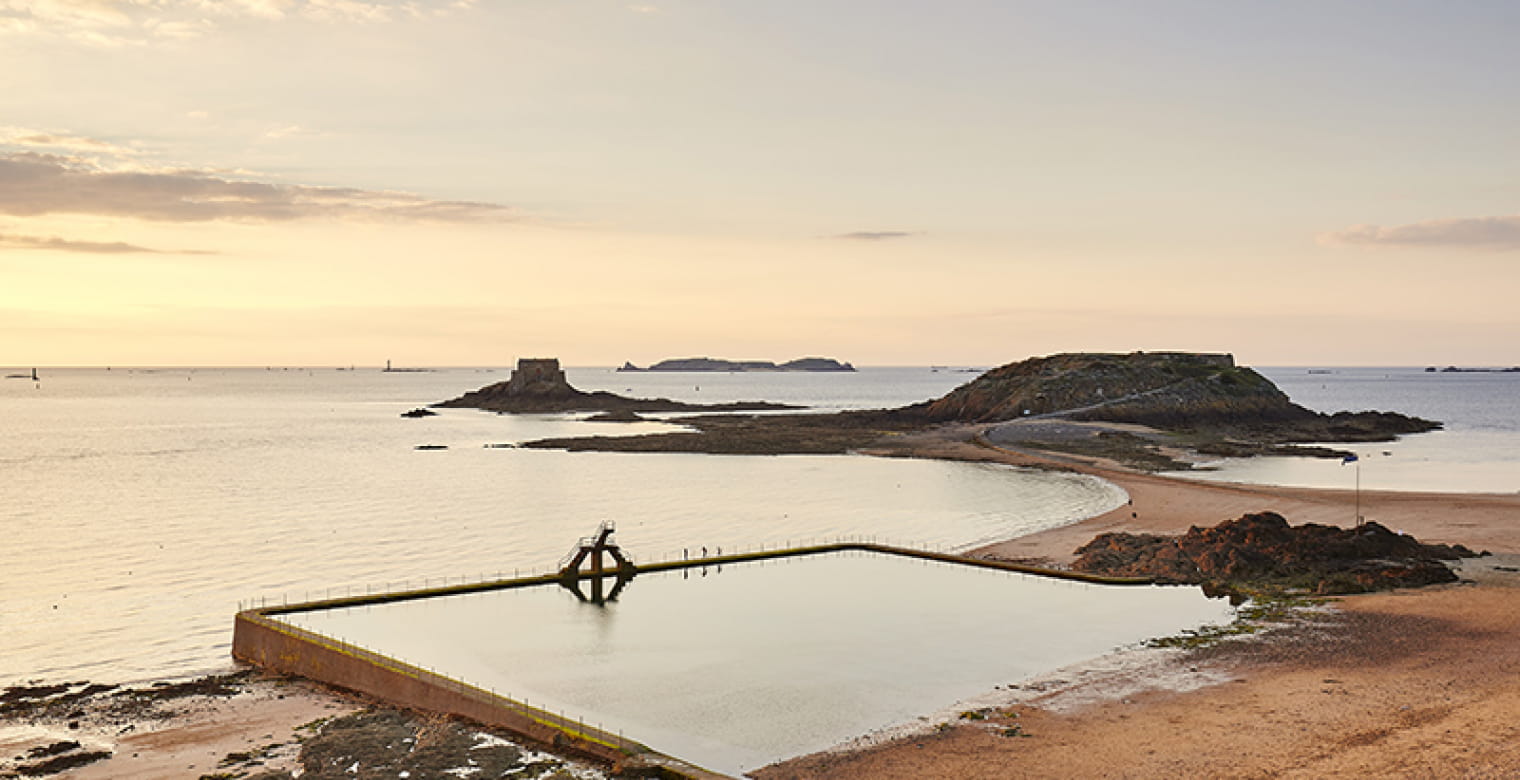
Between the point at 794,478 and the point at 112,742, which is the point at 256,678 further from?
the point at 794,478

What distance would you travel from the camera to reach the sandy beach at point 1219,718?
2047cm

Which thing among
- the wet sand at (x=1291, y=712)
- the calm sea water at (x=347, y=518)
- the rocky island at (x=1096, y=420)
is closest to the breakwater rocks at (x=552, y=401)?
the rocky island at (x=1096, y=420)

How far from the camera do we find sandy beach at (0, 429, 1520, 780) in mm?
20469

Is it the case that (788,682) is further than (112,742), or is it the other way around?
(788,682)

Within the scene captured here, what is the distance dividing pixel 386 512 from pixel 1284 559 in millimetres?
47022

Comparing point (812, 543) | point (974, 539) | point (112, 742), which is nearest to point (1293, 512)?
point (974, 539)

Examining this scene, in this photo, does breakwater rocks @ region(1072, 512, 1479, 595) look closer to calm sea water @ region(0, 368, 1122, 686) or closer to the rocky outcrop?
calm sea water @ region(0, 368, 1122, 686)

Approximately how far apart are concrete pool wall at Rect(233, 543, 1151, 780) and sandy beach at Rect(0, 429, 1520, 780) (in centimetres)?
82

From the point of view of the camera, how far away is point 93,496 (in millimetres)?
71312

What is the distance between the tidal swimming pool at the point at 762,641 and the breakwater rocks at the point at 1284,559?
2.63m

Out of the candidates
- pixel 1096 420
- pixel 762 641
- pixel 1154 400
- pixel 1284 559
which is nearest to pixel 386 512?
pixel 762 641

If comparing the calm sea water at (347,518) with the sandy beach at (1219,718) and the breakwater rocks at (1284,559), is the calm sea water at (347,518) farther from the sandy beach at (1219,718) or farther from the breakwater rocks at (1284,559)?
the breakwater rocks at (1284,559)

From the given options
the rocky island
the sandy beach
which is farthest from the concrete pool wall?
the rocky island

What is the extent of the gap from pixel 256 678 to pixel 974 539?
33477mm
